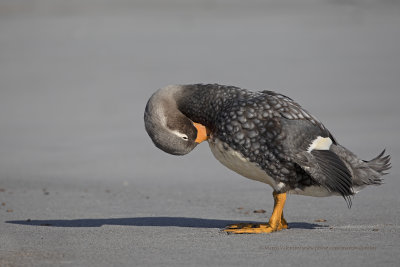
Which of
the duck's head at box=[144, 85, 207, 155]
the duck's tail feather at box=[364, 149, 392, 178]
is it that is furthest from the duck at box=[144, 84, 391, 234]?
the duck's tail feather at box=[364, 149, 392, 178]

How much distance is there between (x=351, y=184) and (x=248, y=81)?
33.1ft

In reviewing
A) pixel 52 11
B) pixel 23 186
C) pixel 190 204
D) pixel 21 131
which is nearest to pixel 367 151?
pixel 190 204

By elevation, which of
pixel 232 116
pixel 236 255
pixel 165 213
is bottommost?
pixel 165 213

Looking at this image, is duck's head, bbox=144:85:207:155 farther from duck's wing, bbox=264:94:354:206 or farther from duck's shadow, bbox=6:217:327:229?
duck's shadow, bbox=6:217:327:229

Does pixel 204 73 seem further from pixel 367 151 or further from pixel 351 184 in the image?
pixel 351 184

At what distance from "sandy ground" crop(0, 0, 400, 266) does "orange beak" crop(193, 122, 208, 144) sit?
30.5 inches

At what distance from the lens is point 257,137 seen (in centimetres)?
712

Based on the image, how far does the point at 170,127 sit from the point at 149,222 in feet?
3.93

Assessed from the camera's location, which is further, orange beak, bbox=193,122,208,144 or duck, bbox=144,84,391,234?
orange beak, bbox=193,122,208,144

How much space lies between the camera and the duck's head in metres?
7.27

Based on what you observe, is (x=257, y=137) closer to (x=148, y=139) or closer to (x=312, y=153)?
(x=312, y=153)

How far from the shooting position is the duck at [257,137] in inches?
281

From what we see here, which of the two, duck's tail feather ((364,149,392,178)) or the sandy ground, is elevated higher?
duck's tail feather ((364,149,392,178))

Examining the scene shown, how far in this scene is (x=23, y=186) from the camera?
10.6 m
